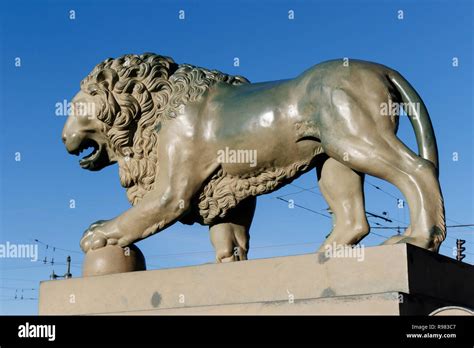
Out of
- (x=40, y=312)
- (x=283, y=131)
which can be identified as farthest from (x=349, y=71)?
(x=40, y=312)

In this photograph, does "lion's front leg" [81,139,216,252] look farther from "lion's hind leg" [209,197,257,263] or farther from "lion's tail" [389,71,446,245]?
"lion's tail" [389,71,446,245]

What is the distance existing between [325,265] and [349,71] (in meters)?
1.44

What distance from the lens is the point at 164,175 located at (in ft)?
23.3

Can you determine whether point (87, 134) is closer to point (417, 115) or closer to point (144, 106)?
point (144, 106)

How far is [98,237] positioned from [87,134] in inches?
35.1

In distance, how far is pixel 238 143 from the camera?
6875 mm

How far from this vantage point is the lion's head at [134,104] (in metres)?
7.29

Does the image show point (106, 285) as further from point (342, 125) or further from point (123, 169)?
point (342, 125)

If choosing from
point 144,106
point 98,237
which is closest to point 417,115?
point 144,106

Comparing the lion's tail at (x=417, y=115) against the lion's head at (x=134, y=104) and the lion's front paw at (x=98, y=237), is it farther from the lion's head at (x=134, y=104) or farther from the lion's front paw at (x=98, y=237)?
the lion's front paw at (x=98, y=237)

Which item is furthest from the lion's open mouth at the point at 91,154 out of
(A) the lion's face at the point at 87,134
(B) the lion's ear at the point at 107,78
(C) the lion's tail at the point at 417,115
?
(C) the lion's tail at the point at 417,115

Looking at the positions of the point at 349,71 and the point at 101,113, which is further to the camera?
the point at 101,113

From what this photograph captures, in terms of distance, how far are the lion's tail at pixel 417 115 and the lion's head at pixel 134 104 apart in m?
1.47

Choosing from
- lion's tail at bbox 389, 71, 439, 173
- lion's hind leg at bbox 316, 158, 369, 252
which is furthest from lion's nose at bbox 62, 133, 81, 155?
lion's tail at bbox 389, 71, 439, 173
